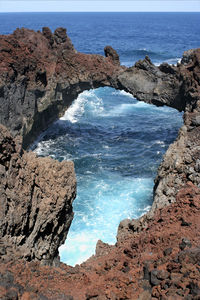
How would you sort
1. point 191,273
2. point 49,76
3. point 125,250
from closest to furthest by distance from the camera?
point 191,273
point 125,250
point 49,76

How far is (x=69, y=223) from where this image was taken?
16062 mm

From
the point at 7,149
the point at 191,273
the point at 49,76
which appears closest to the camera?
the point at 191,273

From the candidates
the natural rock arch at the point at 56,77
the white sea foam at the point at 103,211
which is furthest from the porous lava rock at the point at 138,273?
the natural rock arch at the point at 56,77

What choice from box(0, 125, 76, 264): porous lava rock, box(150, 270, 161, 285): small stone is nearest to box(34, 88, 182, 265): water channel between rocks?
box(0, 125, 76, 264): porous lava rock

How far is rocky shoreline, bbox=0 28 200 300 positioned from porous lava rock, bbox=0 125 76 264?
42mm

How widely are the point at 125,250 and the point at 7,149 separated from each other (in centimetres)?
643

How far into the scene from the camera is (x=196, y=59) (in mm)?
26297

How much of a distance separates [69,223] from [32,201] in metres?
2.62

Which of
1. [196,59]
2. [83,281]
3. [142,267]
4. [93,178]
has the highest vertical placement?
[196,59]

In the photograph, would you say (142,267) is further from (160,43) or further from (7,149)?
(160,43)

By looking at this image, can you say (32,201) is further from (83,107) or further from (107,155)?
(83,107)

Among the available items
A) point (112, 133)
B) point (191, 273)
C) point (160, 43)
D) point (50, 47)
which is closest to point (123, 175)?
point (112, 133)

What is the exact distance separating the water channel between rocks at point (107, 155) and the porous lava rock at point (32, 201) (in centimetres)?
918

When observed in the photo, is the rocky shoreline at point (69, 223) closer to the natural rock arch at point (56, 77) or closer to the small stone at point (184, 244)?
the small stone at point (184, 244)
